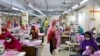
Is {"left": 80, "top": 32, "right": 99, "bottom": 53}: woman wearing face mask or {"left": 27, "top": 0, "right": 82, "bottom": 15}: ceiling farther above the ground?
{"left": 27, "top": 0, "right": 82, "bottom": 15}: ceiling

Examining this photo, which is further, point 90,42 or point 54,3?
point 54,3

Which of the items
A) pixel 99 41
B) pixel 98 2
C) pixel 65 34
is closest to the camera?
pixel 99 41

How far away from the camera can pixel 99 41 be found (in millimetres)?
9430

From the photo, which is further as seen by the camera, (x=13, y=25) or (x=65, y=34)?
(x=13, y=25)

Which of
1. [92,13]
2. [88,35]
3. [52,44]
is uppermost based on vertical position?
[92,13]

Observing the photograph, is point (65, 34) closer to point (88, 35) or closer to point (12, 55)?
point (88, 35)

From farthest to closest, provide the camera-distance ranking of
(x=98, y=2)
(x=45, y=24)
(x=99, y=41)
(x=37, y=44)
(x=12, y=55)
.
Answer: (x=45, y=24)
(x=98, y=2)
(x=99, y=41)
(x=37, y=44)
(x=12, y=55)

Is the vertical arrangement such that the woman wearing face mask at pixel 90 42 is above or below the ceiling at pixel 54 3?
below

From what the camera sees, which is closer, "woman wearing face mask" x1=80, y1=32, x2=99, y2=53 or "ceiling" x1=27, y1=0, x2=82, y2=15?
"woman wearing face mask" x1=80, y1=32, x2=99, y2=53

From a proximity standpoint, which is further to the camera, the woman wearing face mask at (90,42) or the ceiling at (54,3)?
the ceiling at (54,3)

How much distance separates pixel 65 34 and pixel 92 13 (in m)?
3.79

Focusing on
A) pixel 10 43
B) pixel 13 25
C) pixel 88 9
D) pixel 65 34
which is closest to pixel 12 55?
pixel 10 43

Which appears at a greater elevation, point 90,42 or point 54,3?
point 54,3

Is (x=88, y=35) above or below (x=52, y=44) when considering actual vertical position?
above
